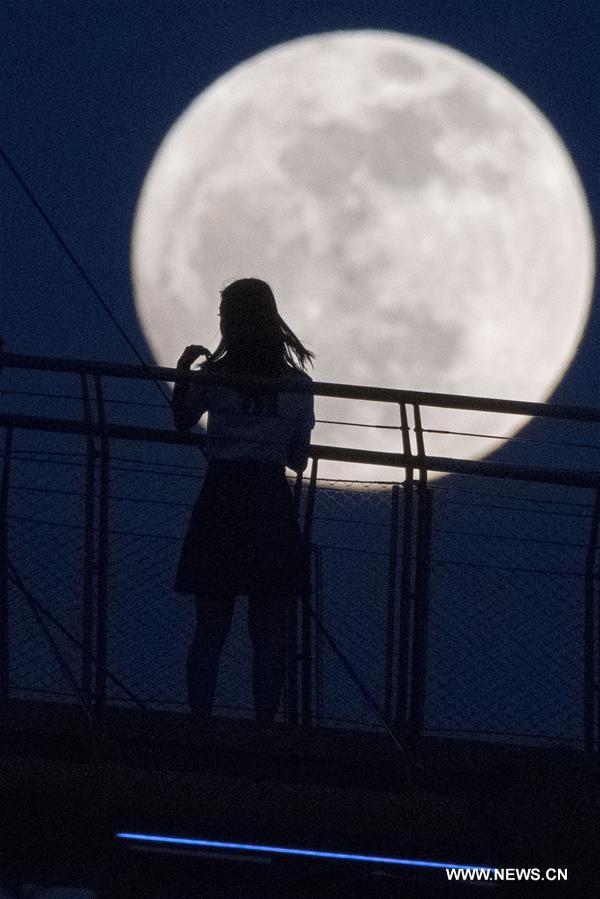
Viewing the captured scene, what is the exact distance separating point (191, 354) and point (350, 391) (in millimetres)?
613

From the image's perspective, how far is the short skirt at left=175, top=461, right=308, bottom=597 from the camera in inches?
248

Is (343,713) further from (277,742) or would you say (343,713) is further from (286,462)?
(286,462)

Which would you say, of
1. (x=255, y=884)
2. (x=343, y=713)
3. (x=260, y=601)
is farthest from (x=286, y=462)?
(x=255, y=884)

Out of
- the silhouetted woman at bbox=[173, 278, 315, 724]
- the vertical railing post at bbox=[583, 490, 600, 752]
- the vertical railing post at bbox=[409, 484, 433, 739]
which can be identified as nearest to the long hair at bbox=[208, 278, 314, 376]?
the silhouetted woman at bbox=[173, 278, 315, 724]

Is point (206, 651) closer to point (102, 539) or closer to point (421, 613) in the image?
point (102, 539)

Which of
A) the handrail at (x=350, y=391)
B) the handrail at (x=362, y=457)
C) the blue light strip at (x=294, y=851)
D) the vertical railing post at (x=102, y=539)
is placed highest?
the handrail at (x=350, y=391)

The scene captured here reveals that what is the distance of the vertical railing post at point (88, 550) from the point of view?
644 centimetres

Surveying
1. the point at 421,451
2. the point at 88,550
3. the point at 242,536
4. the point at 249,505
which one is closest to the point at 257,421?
the point at 249,505

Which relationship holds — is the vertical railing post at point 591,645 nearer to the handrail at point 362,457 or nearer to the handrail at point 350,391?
the handrail at point 362,457

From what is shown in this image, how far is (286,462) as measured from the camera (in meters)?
6.45

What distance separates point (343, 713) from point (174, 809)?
1013 mm

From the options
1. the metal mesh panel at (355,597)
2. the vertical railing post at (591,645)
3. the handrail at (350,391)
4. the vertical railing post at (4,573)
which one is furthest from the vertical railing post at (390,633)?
the vertical railing post at (4,573)

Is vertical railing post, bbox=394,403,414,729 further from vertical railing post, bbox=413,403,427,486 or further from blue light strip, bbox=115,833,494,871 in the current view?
blue light strip, bbox=115,833,494,871

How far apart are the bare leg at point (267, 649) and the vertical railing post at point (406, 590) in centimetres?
42
